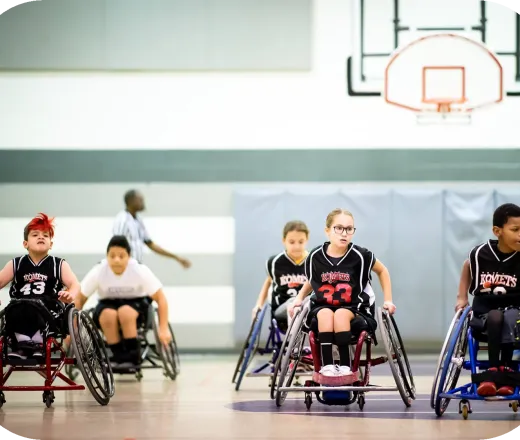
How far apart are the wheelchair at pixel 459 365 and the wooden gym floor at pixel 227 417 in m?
0.10

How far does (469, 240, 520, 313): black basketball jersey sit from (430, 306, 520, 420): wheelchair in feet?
0.55

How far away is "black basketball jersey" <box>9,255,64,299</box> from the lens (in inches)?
245

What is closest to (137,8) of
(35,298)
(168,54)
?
(168,54)

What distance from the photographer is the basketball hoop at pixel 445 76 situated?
980cm

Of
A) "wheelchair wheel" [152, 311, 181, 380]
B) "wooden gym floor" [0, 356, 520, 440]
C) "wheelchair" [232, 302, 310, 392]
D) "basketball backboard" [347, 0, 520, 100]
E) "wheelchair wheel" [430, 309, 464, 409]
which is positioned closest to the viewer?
"wooden gym floor" [0, 356, 520, 440]

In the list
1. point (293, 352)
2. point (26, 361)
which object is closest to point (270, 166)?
point (293, 352)

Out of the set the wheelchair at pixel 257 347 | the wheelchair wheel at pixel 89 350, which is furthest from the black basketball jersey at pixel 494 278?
the wheelchair wheel at pixel 89 350

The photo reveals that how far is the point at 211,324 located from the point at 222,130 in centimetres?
200

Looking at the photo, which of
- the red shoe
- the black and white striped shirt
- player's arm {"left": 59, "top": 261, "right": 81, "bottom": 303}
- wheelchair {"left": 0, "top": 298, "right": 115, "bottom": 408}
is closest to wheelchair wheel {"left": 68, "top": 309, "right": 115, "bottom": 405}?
wheelchair {"left": 0, "top": 298, "right": 115, "bottom": 408}

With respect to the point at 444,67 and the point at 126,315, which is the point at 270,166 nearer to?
the point at 444,67

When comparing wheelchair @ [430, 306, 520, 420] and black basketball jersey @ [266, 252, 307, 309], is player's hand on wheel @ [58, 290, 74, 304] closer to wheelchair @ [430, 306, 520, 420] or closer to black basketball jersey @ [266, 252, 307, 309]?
black basketball jersey @ [266, 252, 307, 309]

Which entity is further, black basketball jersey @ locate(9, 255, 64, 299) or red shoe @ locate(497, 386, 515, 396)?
black basketball jersey @ locate(9, 255, 64, 299)

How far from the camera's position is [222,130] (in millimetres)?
10602

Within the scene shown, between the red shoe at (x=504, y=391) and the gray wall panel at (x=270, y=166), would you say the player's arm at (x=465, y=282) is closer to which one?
the red shoe at (x=504, y=391)
